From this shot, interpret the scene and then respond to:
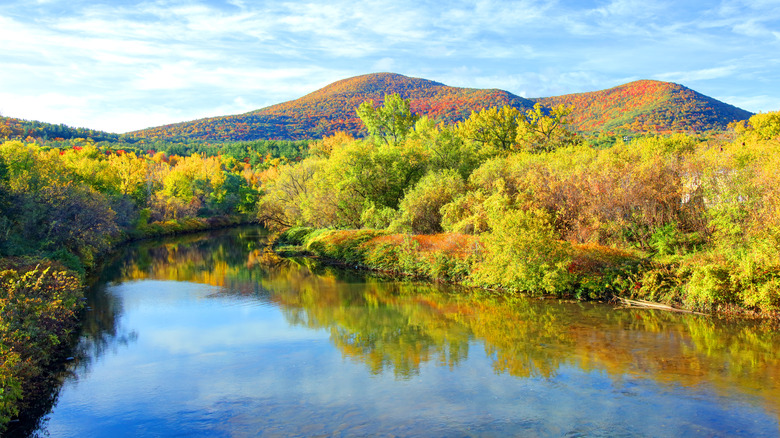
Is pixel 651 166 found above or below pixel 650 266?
above

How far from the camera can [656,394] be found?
44.8ft

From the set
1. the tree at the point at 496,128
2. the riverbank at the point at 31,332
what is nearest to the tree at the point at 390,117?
the tree at the point at 496,128

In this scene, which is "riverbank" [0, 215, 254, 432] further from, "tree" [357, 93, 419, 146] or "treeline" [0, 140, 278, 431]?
"tree" [357, 93, 419, 146]

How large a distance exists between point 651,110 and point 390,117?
2062 inches

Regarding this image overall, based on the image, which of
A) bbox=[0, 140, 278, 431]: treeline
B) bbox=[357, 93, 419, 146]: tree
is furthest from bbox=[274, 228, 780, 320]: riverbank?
bbox=[357, 93, 419, 146]: tree

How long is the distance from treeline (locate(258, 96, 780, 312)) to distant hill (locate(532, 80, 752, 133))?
1342 inches

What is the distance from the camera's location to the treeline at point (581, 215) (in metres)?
21.4

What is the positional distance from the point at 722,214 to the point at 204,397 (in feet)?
76.7

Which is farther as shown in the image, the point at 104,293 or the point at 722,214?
the point at 104,293

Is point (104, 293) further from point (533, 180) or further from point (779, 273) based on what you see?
point (779, 273)

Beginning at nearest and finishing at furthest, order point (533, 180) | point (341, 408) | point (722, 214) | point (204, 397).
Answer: point (341, 408) < point (204, 397) < point (722, 214) < point (533, 180)

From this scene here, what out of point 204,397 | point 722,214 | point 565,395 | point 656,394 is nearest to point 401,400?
point 565,395

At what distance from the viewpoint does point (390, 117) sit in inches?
2197

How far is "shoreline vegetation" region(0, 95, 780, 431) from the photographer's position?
19.5 meters
